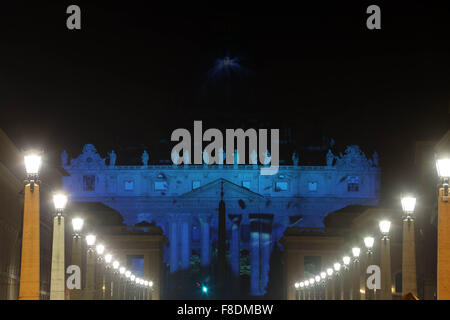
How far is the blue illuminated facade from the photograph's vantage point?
445ft

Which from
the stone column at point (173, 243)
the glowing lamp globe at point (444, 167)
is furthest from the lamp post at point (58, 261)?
the stone column at point (173, 243)

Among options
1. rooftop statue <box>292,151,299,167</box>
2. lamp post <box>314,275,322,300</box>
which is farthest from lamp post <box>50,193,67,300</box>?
rooftop statue <box>292,151,299,167</box>

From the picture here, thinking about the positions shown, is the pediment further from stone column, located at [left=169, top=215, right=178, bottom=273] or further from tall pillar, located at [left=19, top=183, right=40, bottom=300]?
tall pillar, located at [left=19, top=183, right=40, bottom=300]

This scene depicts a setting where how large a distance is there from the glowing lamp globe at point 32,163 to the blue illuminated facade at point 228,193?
112017 millimetres

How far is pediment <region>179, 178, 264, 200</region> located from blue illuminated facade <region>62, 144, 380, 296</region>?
0.16 metres

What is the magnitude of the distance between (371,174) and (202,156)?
93.8 ft

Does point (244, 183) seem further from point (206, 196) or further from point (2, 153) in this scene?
point (2, 153)

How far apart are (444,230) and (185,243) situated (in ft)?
375

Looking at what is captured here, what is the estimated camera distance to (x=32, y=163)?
2191 centimetres

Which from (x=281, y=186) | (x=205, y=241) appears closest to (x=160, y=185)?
(x=205, y=241)

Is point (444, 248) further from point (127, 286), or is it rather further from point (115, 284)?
point (127, 286)
